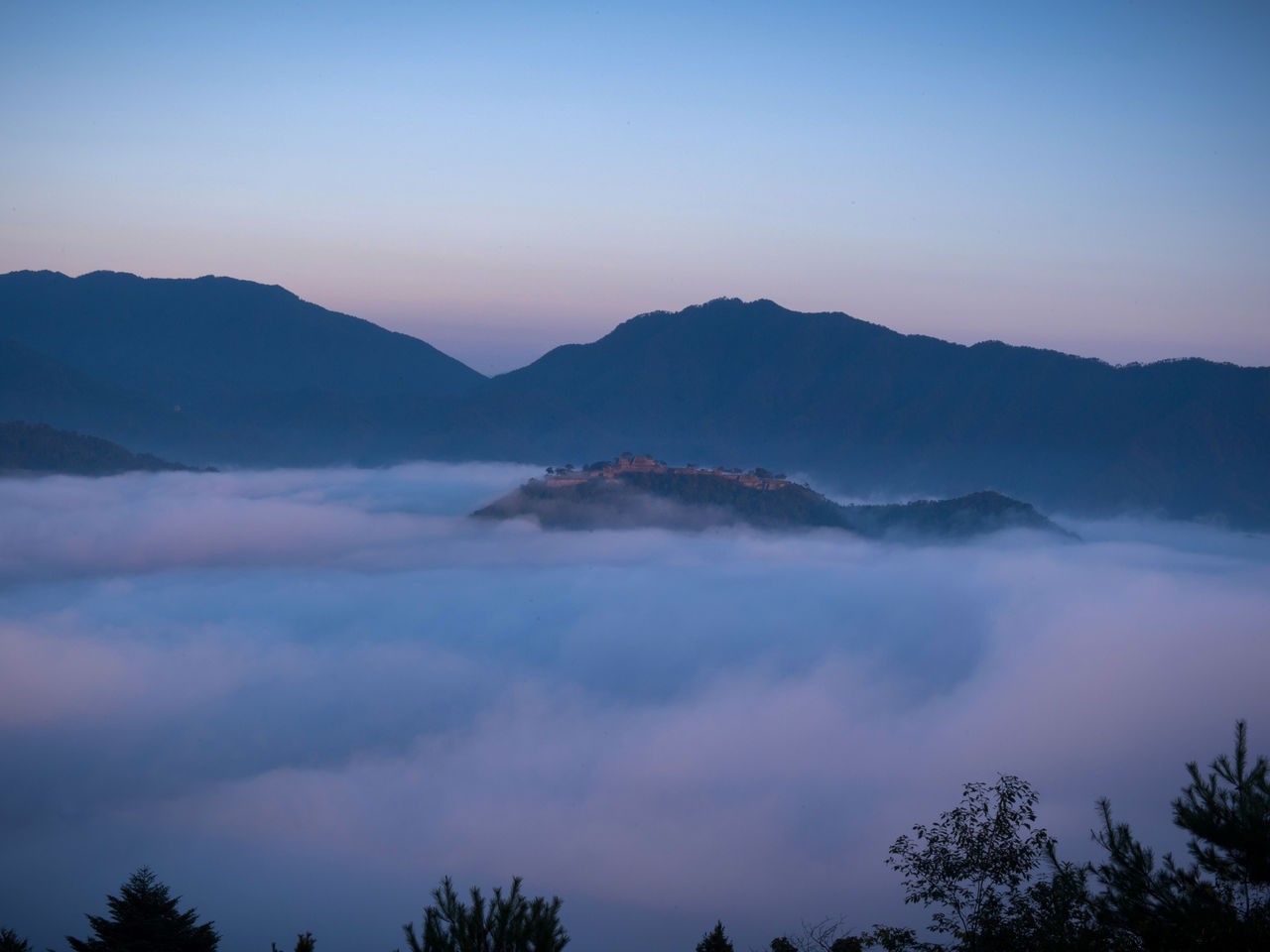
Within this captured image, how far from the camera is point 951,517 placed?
102m

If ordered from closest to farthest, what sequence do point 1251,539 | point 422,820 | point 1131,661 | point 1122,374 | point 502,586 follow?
point 422,820 → point 1131,661 → point 502,586 → point 1251,539 → point 1122,374

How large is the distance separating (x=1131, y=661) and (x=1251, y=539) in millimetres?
41440

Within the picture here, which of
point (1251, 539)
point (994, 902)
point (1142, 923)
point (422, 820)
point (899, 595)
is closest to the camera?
point (1142, 923)

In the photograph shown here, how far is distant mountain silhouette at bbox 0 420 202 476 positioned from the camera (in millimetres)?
107688

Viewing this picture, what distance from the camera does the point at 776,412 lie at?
6826 inches

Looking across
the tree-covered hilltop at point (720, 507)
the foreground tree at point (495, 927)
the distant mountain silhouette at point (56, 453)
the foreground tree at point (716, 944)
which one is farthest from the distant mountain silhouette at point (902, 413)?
the foreground tree at point (495, 927)

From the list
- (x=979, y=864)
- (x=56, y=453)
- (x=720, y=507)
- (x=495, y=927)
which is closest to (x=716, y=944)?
(x=979, y=864)

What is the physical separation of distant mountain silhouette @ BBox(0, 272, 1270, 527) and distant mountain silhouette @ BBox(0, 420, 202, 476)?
946 inches

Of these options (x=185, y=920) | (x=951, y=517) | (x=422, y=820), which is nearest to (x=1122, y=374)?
(x=951, y=517)

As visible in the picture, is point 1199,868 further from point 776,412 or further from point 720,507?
point 776,412

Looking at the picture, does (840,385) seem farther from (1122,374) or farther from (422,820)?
(422,820)

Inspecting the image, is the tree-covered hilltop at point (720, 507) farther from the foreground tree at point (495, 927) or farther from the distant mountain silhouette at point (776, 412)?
the foreground tree at point (495, 927)

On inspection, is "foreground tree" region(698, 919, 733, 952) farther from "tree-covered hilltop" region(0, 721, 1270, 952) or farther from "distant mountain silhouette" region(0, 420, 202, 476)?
"distant mountain silhouette" region(0, 420, 202, 476)

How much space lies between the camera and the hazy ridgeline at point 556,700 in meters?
55.2
